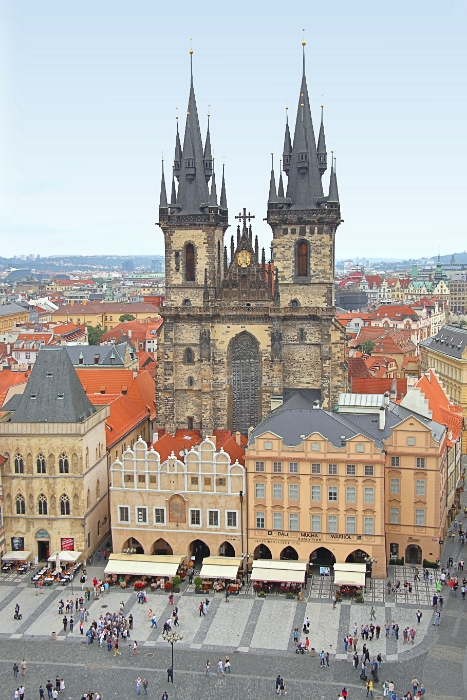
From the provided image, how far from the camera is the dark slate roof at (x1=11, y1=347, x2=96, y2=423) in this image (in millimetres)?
71312

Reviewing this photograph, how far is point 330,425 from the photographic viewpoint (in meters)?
69.6

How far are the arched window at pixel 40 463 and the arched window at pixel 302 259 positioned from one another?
33.3 metres

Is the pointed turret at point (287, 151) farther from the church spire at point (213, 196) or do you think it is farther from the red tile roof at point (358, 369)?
the red tile roof at point (358, 369)

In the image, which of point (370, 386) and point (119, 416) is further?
point (370, 386)

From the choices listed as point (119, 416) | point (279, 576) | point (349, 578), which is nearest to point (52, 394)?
point (119, 416)

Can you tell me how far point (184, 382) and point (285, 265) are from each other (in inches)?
661

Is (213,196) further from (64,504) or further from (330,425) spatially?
(64,504)

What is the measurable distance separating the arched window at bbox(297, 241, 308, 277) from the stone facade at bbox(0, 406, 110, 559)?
94.8 feet

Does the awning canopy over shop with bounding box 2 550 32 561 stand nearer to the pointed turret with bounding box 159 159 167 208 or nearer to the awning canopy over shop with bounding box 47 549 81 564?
the awning canopy over shop with bounding box 47 549 81 564

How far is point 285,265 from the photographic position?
284 feet

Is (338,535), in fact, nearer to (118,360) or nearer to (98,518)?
(98,518)

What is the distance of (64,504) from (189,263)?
31.0m

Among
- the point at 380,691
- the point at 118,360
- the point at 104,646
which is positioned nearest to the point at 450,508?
the point at 380,691

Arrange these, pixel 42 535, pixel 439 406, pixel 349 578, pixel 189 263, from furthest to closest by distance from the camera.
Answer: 1. pixel 189 263
2. pixel 439 406
3. pixel 42 535
4. pixel 349 578
